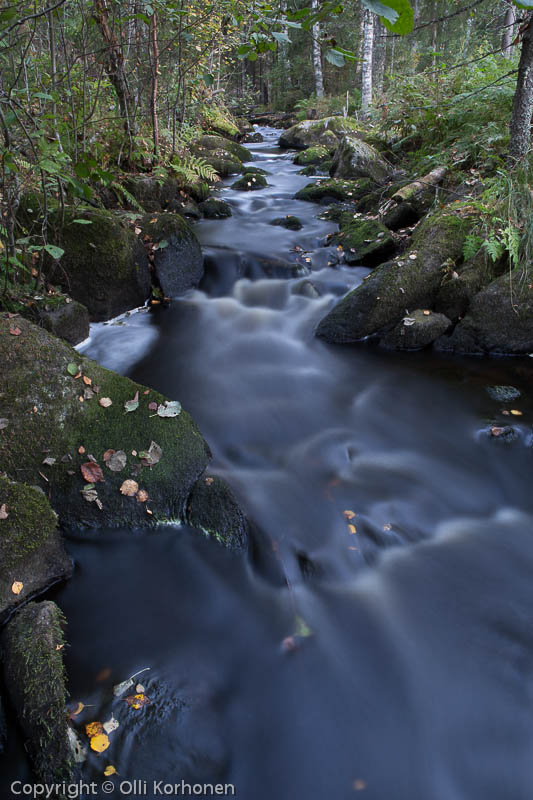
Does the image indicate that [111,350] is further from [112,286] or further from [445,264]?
[445,264]

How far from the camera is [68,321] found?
5.29 metres

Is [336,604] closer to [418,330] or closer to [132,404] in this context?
[132,404]

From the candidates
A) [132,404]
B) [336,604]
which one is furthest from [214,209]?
[336,604]

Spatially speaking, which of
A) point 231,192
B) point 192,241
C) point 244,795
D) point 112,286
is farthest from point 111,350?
point 231,192

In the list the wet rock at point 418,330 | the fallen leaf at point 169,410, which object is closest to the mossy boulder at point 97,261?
the fallen leaf at point 169,410

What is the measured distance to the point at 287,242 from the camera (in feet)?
27.6

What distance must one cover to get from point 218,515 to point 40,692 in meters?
1.46

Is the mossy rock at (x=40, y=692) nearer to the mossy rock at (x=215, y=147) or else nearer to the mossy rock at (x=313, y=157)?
the mossy rock at (x=215, y=147)

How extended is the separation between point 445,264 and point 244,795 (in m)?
5.43

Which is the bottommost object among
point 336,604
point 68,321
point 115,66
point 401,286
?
point 336,604

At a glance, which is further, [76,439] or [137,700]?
[76,439]

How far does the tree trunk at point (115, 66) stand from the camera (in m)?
6.86

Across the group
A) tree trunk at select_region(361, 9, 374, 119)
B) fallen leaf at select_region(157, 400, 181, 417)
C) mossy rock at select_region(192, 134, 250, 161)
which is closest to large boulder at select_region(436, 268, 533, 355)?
fallen leaf at select_region(157, 400, 181, 417)

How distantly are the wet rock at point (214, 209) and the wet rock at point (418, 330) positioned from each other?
5.34 metres
